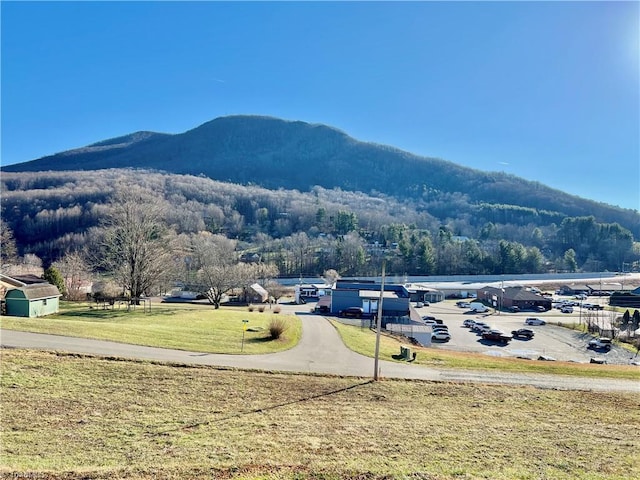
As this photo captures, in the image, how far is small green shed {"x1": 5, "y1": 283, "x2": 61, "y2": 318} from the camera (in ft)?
80.9

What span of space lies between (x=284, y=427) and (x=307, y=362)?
7.22m

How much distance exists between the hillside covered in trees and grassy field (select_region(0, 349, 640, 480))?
157ft

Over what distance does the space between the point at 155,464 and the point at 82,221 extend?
135213mm

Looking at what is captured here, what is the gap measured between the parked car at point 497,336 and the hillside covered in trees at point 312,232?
49.0 m

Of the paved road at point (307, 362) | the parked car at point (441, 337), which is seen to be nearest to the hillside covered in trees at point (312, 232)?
the paved road at point (307, 362)

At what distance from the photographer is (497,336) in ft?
125

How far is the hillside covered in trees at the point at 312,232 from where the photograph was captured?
99625 mm

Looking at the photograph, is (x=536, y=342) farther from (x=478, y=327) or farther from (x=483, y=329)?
(x=478, y=327)

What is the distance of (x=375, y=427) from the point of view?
11.1m

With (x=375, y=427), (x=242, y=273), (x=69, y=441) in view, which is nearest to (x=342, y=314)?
(x=242, y=273)

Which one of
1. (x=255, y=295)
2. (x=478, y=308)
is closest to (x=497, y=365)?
(x=478, y=308)

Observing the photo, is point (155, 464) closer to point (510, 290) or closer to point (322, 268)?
point (510, 290)

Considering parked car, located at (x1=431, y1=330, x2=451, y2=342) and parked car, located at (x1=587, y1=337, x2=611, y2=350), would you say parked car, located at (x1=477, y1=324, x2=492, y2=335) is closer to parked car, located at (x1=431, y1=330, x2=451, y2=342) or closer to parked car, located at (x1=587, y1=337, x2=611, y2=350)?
parked car, located at (x1=431, y1=330, x2=451, y2=342)

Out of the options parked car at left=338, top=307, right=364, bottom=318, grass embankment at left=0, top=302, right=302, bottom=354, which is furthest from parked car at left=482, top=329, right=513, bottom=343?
grass embankment at left=0, top=302, right=302, bottom=354
